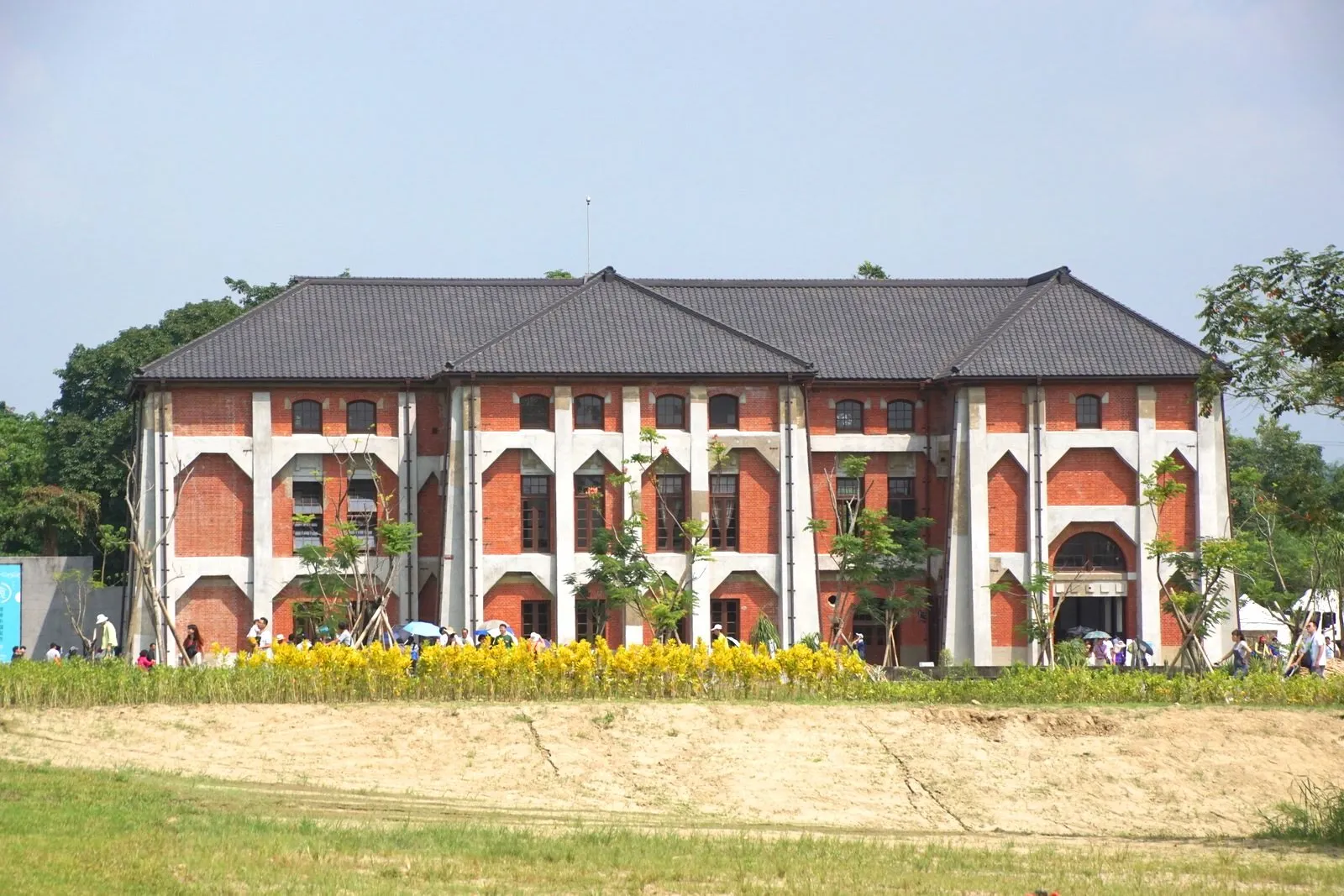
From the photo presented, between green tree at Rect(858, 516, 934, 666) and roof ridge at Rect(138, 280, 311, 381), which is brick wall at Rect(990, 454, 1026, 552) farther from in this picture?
roof ridge at Rect(138, 280, 311, 381)

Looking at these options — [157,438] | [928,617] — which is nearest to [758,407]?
[928,617]

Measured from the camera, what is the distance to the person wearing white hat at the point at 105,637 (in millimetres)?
47084

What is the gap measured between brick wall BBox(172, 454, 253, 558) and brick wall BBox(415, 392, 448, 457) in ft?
15.0

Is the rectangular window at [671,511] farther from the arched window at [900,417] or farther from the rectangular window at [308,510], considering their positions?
the rectangular window at [308,510]

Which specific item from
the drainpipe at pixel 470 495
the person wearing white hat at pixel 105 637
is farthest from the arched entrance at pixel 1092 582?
the person wearing white hat at pixel 105 637

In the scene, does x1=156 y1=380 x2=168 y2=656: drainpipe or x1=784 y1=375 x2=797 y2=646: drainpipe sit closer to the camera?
x1=156 y1=380 x2=168 y2=656: drainpipe

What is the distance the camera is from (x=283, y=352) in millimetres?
51531

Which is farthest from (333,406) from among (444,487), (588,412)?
(588,412)

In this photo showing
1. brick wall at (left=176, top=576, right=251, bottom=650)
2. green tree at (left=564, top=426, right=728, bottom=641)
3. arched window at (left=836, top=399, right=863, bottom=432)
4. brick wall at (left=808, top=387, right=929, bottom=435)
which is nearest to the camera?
green tree at (left=564, top=426, right=728, bottom=641)

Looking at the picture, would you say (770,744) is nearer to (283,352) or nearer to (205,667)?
(205,667)

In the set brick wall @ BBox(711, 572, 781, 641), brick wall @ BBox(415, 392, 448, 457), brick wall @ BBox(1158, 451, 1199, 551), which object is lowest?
brick wall @ BBox(711, 572, 781, 641)

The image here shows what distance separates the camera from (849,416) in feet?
175

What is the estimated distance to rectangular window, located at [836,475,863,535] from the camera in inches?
2062

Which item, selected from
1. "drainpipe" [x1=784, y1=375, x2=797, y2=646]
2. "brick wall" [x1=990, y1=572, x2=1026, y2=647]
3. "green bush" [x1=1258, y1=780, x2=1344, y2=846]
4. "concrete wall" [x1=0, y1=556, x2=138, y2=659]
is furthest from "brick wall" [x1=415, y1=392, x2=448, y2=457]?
"green bush" [x1=1258, y1=780, x2=1344, y2=846]
